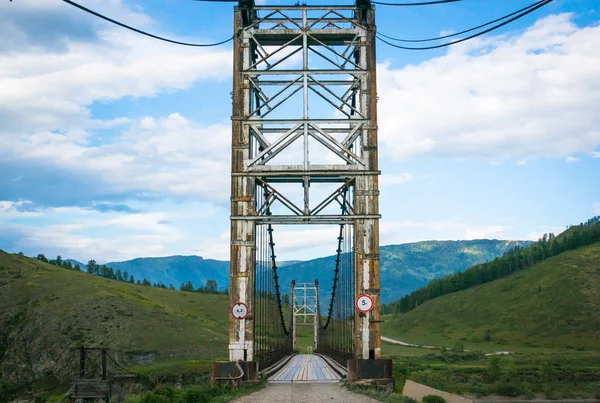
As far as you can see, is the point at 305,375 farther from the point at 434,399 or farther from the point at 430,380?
the point at 434,399

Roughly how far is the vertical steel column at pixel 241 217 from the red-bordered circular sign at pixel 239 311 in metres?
0.21

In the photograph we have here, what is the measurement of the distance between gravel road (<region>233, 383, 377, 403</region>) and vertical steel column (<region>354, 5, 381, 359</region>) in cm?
219

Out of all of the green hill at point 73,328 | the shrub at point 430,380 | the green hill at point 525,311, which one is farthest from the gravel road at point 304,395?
the green hill at point 525,311

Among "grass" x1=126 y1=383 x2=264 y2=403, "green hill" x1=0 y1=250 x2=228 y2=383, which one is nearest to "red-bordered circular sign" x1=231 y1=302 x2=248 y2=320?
"grass" x1=126 y1=383 x2=264 y2=403

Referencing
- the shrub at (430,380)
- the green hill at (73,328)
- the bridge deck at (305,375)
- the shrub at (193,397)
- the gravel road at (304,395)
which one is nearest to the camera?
the gravel road at (304,395)

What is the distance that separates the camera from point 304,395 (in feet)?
65.3

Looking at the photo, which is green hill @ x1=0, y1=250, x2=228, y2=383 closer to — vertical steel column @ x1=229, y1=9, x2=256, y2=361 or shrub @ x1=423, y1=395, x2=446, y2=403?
vertical steel column @ x1=229, y1=9, x2=256, y2=361

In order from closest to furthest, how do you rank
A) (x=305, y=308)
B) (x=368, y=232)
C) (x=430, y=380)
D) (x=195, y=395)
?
1. (x=195, y=395)
2. (x=368, y=232)
3. (x=430, y=380)
4. (x=305, y=308)

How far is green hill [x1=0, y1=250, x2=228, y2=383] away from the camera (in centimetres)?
8044

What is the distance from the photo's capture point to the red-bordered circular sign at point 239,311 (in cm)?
2436

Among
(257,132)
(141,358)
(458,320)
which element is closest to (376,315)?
(257,132)

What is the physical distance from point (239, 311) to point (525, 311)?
141 metres

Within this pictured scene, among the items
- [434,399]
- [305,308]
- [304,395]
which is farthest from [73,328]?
[434,399]

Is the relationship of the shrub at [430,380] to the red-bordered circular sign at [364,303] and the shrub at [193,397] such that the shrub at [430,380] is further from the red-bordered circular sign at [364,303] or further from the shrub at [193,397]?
the shrub at [193,397]
